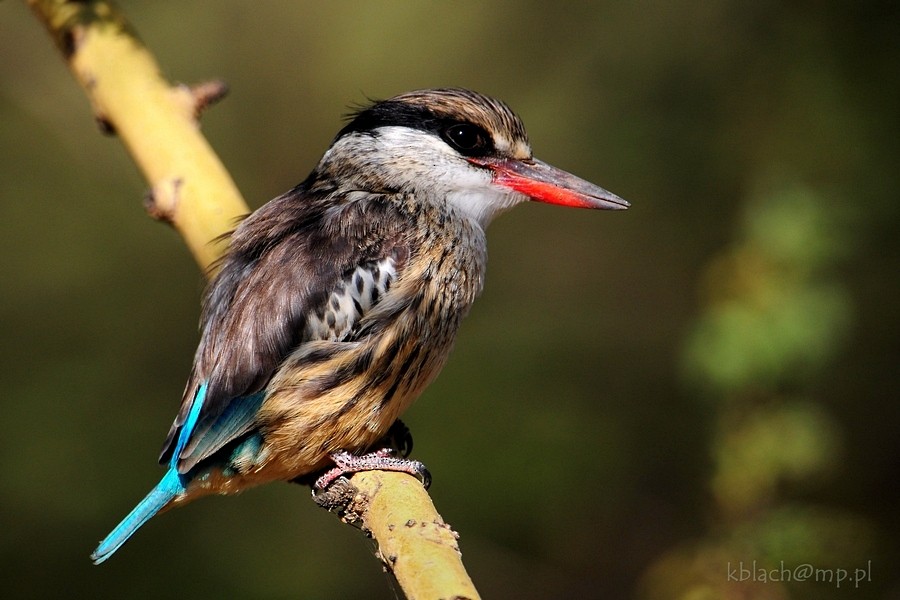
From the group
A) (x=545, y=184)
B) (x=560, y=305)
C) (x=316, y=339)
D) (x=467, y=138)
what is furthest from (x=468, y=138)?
(x=560, y=305)

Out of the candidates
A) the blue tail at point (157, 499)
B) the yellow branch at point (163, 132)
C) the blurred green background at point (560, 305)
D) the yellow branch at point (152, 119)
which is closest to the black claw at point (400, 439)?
the yellow branch at point (163, 132)

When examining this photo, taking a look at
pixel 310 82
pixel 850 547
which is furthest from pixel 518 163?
pixel 310 82

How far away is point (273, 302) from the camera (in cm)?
264

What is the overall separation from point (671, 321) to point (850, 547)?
78.8 inches

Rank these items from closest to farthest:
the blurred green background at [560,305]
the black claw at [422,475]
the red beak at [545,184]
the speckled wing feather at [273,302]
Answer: the black claw at [422,475], the speckled wing feather at [273,302], the red beak at [545,184], the blurred green background at [560,305]

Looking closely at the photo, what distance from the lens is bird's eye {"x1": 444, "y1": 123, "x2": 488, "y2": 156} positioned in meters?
3.01

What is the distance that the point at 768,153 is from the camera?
4082mm

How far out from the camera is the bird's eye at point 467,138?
301 cm

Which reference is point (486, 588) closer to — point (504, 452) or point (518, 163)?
point (504, 452)

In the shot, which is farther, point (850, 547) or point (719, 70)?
point (719, 70)

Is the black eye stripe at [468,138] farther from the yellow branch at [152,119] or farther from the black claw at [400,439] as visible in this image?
the black claw at [400,439]

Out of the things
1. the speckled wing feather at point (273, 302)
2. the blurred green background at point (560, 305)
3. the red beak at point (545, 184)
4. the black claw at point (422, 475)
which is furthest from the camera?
the blurred green background at point (560, 305)

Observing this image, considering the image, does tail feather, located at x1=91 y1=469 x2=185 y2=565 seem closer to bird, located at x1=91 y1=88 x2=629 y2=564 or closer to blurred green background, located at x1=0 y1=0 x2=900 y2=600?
bird, located at x1=91 y1=88 x2=629 y2=564

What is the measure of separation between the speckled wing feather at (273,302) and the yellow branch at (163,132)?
0.11 metres
